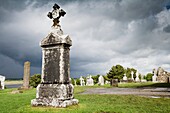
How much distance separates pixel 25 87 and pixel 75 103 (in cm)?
1716

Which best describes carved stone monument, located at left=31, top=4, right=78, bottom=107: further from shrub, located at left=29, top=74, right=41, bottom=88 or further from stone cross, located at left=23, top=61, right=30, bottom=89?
shrub, located at left=29, top=74, right=41, bottom=88

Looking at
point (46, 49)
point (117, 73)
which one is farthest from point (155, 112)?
point (117, 73)

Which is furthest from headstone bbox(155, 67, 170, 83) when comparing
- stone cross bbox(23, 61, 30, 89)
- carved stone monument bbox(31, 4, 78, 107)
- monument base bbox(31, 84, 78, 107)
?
monument base bbox(31, 84, 78, 107)

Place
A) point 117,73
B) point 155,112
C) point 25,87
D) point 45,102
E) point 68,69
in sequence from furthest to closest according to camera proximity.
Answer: point 117,73, point 25,87, point 68,69, point 45,102, point 155,112

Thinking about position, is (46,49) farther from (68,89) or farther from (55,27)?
(68,89)

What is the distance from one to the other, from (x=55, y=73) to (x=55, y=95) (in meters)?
1.03

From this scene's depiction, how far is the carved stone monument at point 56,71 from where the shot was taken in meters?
8.79

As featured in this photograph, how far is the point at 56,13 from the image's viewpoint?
9875 millimetres

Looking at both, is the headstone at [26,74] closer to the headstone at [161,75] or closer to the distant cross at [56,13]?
the distant cross at [56,13]

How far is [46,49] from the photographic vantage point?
378 inches

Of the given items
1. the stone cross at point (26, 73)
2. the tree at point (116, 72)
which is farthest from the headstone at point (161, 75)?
the stone cross at point (26, 73)

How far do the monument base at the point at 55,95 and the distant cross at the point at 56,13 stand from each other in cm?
332

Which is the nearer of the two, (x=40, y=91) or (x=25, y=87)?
(x=40, y=91)

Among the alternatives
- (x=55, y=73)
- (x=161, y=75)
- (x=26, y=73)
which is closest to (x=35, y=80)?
(x=26, y=73)
